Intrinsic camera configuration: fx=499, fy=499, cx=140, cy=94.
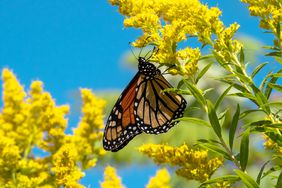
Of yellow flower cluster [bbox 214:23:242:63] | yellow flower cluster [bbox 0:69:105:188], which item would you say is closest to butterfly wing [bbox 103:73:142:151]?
yellow flower cluster [bbox 0:69:105:188]

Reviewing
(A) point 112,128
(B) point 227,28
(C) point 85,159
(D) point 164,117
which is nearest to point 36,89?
(C) point 85,159

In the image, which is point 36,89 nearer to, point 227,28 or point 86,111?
point 86,111

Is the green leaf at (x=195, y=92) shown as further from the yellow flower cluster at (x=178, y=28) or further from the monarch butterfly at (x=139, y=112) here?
the monarch butterfly at (x=139, y=112)

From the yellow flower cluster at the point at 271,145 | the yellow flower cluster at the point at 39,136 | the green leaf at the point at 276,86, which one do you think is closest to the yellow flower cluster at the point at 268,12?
the green leaf at the point at 276,86

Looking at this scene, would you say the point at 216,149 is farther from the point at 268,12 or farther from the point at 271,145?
the point at 268,12

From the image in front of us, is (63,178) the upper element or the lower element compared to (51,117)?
lower

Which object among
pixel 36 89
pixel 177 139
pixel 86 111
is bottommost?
pixel 86 111
